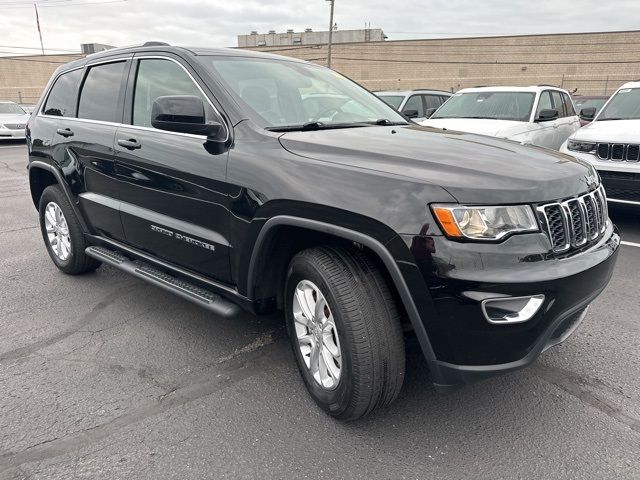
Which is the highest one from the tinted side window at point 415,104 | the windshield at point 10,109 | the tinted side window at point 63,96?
the tinted side window at point 63,96

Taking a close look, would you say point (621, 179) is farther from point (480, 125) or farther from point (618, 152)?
point (480, 125)

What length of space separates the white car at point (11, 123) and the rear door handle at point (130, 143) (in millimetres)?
15646

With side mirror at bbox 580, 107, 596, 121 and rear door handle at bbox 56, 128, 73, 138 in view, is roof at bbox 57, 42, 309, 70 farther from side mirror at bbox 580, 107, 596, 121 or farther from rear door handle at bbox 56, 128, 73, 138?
side mirror at bbox 580, 107, 596, 121

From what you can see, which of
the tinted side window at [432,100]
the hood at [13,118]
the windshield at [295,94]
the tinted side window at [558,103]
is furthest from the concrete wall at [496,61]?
the windshield at [295,94]

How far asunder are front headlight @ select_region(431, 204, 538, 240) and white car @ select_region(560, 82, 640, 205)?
4.36 meters

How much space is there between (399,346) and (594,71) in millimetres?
46659

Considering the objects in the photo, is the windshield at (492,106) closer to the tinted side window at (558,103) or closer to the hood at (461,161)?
the tinted side window at (558,103)

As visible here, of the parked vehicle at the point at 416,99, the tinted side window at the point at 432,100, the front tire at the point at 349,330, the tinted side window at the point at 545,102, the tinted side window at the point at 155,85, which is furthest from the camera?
the tinted side window at the point at 432,100

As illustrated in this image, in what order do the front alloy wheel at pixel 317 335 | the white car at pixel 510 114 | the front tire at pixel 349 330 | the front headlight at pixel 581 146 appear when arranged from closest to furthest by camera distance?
1. the front tire at pixel 349 330
2. the front alloy wheel at pixel 317 335
3. the front headlight at pixel 581 146
4. the white car at pixel 510 114

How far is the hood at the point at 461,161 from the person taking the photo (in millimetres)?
2125

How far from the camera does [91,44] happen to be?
5.52 metres

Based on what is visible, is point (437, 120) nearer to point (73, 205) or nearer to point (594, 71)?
point (73, 205)

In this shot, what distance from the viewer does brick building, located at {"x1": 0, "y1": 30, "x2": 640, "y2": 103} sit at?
4034cm

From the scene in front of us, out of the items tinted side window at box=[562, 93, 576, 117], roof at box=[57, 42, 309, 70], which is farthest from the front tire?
tinted side window at box=[562, 93, 576, 117]
